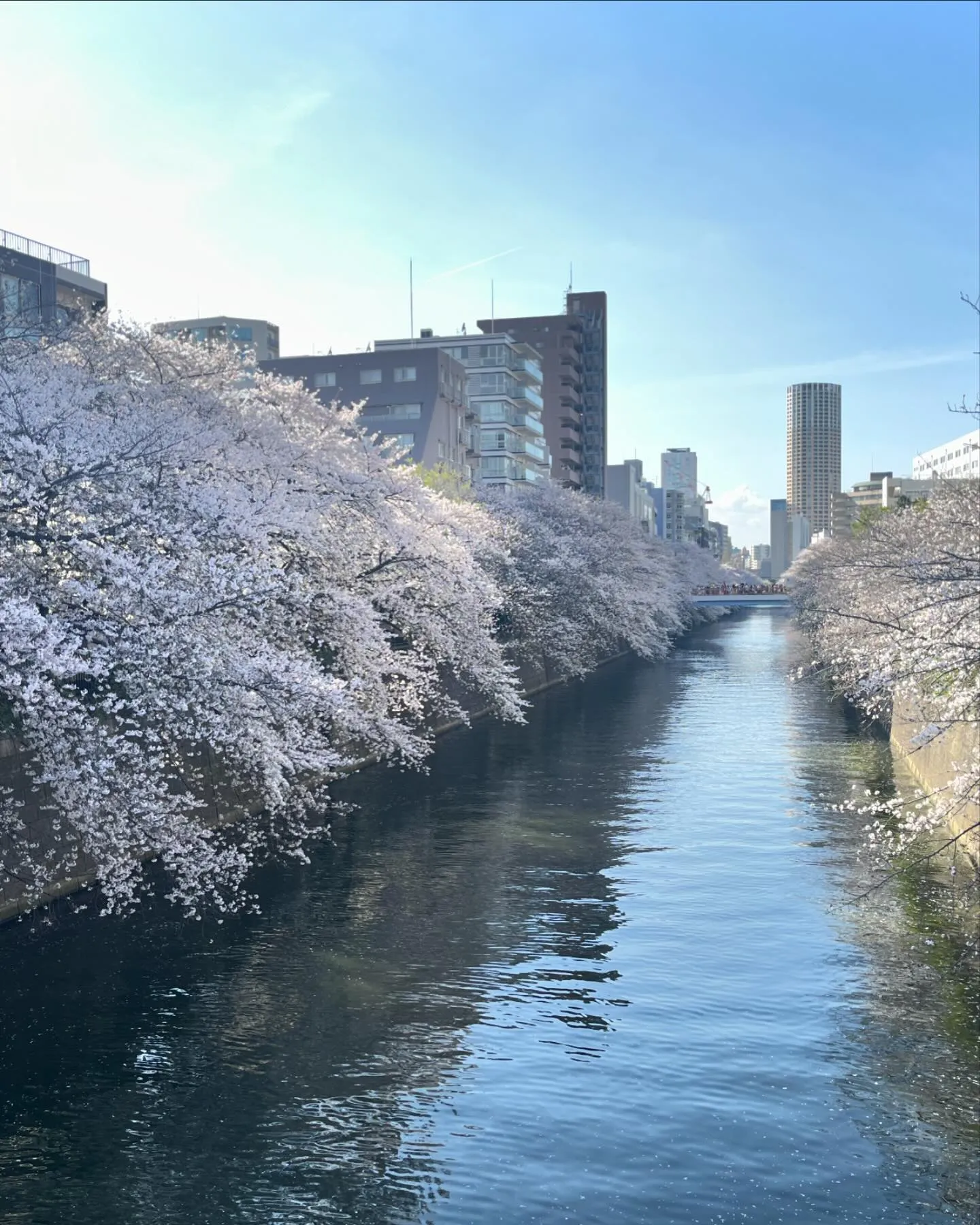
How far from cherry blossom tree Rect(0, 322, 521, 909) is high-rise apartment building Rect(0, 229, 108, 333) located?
19.2 meters

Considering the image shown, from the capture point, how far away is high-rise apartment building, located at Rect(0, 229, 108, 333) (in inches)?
1971

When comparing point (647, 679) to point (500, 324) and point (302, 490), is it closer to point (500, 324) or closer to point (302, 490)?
point (302, 490)

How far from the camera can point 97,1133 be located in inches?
539

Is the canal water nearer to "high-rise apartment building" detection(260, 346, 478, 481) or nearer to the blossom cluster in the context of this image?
the blossom cluster

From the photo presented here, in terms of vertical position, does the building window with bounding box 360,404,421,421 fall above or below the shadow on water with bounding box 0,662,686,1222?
above

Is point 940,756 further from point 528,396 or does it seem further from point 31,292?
point 528,396

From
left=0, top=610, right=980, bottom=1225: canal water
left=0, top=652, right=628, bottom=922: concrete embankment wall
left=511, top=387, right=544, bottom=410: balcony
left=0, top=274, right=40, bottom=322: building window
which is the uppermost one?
left=511, top=387, right=544, bottom=410: balcony

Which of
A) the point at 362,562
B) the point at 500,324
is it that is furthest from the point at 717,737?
the point at 500,324

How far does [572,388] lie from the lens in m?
164

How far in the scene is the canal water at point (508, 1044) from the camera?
12609 mm

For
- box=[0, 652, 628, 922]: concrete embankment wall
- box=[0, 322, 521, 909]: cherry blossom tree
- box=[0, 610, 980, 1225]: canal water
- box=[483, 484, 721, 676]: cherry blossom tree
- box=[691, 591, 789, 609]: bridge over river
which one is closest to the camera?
box=[0, 610, 980, 1225]: canal water

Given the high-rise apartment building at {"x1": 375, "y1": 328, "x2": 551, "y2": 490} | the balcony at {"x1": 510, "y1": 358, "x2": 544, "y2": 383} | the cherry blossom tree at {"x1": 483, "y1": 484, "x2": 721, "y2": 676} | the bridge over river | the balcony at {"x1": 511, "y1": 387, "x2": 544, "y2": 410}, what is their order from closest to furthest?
the cherry blossom tree at {"x1": 483, "y1": 484, "x2": 721, "y2": 676} → the high-rise apartment building at {"x1": 375, "y1": 328, "x2": 551, "y2": 490} → the balcony at {"x1": 511, "y1": 387, "x2": 544, "y2": 410} → the balcony at {"x1": 510, "y1": 358, "x2": 544, "y2": 383} → the bridge over river

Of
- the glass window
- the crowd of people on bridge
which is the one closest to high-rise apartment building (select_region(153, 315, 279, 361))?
the crowd of people on bridge

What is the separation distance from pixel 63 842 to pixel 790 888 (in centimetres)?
1387
